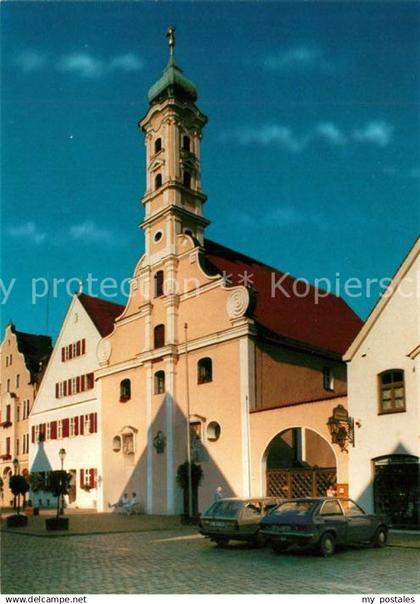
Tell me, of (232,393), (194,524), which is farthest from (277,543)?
(232,393)

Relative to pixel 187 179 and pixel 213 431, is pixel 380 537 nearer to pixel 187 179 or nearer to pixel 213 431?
pixel 213 431

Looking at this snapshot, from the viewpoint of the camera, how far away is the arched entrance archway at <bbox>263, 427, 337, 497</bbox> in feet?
96.4

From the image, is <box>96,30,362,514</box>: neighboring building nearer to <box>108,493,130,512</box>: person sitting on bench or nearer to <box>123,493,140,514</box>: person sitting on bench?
<box>108,493,130,512</box>: person sitting on bench

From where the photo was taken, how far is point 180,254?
133ft

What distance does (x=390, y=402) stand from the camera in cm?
2588

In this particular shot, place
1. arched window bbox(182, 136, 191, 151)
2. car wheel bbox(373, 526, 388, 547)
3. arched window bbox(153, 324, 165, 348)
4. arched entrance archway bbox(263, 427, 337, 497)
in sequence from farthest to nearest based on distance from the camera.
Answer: arched window bbox(182, 136, 191, 151)
arched window bbox(153, 324, 165, 348)
arched entrance archway bbox(263, 427, 337, 497)
car wheel bbox(373, 526, 388, 547)

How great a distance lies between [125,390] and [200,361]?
299 inches

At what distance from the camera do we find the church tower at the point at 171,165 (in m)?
41.6

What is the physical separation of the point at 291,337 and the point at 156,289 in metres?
8.88

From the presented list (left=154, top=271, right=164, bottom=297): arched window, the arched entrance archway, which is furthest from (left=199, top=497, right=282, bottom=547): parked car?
(left=154, top=271, right=164, bottom=297): arched window

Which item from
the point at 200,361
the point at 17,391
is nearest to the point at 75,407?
the point at 17,391

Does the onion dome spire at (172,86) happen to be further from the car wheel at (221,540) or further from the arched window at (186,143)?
the car wheel at (221,540)

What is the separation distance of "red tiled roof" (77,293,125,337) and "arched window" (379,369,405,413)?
25011mm

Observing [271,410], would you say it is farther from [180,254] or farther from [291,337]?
[180,254]
